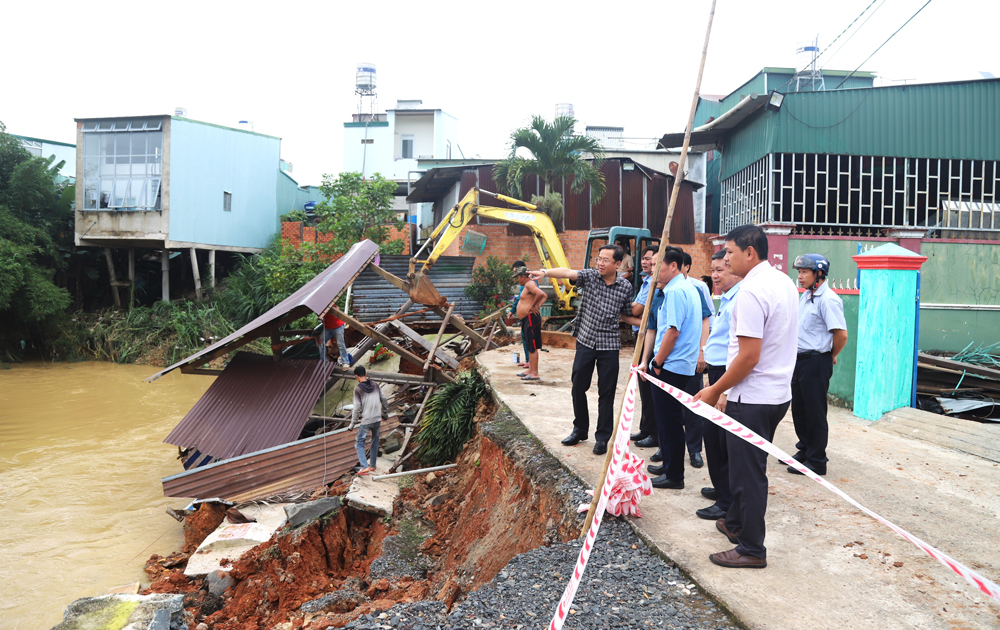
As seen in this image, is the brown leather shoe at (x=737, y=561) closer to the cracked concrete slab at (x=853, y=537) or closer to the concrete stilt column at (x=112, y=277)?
the cracked concrete slab at (x=853, y=537)

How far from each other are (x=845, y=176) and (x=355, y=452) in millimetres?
12104

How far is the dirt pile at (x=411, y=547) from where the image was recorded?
4.31 metres

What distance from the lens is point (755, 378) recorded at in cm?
316

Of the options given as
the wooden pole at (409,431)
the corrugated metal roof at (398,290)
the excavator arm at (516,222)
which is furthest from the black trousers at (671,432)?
the corrugated metal roof at (398,290)

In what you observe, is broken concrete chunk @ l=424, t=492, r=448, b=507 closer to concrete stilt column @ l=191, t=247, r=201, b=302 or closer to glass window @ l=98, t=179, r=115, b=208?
concrete stilt column @ l=191, t=247, r=201, b=302

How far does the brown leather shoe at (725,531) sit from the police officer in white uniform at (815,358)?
5.29 ft

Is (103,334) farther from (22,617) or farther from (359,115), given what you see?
(359,115)

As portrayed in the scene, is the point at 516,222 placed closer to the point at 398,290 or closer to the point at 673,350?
the point at 398,290

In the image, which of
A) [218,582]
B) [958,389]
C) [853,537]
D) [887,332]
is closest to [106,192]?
[218,582]

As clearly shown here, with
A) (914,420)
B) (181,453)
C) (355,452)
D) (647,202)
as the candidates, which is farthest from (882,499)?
(647,202)

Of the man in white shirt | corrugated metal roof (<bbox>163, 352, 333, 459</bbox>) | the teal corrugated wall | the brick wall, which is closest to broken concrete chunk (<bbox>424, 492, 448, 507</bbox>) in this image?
corrugated metal roof (<bbox>163, 352, 333, 459</bbox>)

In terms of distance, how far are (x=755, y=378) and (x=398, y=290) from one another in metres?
12.8

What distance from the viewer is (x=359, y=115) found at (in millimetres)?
35625

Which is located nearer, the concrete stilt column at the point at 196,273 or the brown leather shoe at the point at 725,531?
the brown leather shoe at the point at 725,531
